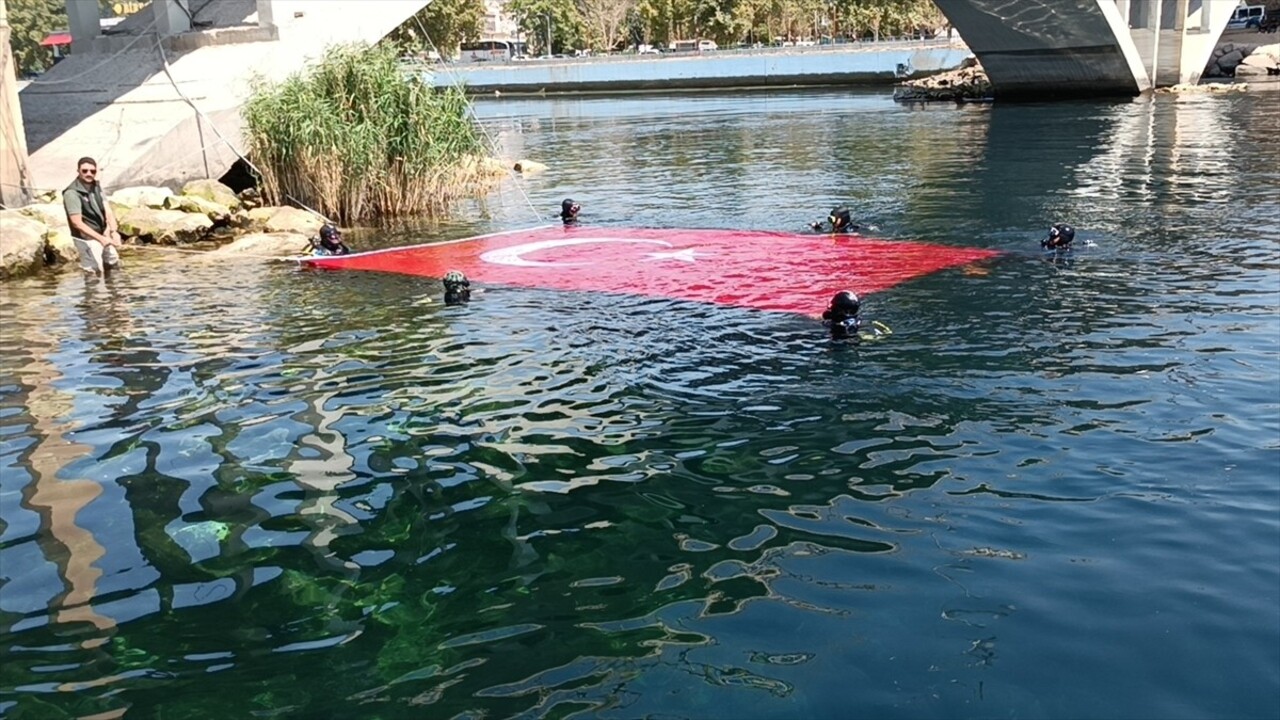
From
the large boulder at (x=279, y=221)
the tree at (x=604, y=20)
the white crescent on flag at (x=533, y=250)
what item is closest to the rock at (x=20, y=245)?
the large boulder at (x=279, y=221)

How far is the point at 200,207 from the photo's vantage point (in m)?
18.4

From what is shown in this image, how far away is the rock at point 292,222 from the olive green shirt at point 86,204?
291cm

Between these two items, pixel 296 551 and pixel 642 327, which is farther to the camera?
pixel 642 327

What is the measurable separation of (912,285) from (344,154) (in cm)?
1019

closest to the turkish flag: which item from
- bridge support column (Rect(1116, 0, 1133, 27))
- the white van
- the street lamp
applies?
bridge support column (Rect(1116, 0, 1133, 27))

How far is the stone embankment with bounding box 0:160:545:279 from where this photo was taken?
15461 mm

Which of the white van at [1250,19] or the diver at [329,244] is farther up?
the white van at [1250,19]

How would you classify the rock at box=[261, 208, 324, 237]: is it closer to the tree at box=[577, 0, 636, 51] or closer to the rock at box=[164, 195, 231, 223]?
the rock at box=[164, 195, 231, 223]

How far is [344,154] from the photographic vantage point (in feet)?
59.3

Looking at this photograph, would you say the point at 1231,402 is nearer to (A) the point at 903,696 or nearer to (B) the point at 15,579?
(A) the point at 903,696

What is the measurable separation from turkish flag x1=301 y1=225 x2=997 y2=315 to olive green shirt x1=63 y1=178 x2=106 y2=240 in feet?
9.33

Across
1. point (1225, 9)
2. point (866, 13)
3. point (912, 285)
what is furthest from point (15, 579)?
point (866, 13)

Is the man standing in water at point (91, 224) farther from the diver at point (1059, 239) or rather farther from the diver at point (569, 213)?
the diver at point (1059, 239)

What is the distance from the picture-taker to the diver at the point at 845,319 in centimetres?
964
